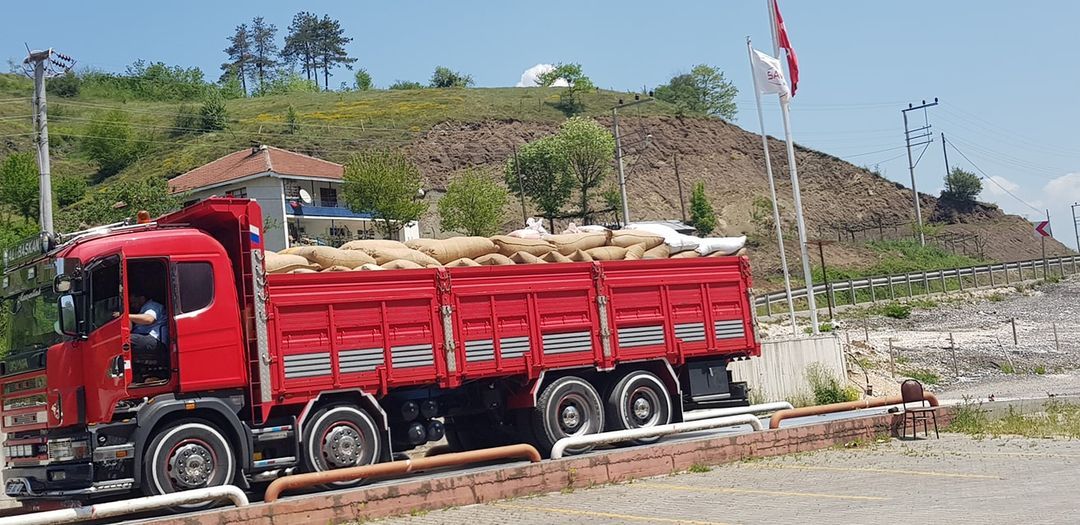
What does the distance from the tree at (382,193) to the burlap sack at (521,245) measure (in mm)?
47471

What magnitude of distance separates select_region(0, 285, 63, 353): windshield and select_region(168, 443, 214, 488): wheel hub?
1872 mm

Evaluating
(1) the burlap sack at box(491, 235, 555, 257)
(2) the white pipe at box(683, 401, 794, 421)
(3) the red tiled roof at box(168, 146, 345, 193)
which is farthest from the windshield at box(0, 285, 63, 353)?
(3) the red tiled roof at box(168, 146, 345, 193)

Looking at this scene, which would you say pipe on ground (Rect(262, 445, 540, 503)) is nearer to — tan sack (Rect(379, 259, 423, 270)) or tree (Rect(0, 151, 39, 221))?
tan sack (Rect(379, 259, 423, 270))

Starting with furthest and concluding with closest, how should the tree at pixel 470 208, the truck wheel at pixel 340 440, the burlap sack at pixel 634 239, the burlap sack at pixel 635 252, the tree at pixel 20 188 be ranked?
the tree at pixel 20 188 < the tree at pixel 470 208 < the burlap sack at pixel 634 239 < the burlap sack at pixel 635 252 < the truck wheel at pixel 340 440

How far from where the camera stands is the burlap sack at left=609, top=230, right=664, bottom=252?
17.5m

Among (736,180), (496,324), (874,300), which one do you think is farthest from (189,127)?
(496,324)

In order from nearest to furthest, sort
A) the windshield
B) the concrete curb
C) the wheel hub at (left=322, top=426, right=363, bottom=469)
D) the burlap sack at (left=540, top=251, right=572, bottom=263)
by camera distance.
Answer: the concrete curb → the windshield → the wheel hub at (left=322, top=426, right=363, bottom=469) → the burlap sack at (left=540, top=251, right=572, bottom=263)

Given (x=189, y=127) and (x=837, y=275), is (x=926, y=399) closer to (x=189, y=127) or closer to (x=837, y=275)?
(x=837, y=275)

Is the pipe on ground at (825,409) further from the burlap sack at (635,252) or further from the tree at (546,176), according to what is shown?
the tree at (546,176)

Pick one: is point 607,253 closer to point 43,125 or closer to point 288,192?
point 43,125

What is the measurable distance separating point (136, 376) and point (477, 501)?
3973 mm

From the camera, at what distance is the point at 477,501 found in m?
11.7

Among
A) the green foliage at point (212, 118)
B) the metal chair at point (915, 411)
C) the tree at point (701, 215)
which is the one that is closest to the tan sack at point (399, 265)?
the metal chair at point (915, 411)

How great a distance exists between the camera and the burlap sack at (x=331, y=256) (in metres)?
14.5
